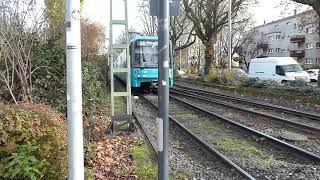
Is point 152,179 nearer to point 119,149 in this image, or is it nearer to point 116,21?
point 119,149

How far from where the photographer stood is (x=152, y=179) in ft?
19.0

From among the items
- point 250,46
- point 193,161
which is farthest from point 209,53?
point 250,46

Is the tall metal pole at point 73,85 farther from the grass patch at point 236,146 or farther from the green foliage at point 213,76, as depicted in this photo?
the green foliage at point 213,76

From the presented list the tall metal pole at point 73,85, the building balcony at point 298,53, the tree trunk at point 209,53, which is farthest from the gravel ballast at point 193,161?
the building balcony at point 298,53

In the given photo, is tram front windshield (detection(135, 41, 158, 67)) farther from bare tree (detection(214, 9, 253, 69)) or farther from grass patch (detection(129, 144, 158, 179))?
bare tree (detection(214, 9, 253, 69))

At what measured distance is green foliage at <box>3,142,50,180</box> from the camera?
4.56 metres

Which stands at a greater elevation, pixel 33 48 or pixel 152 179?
pixel 33 48

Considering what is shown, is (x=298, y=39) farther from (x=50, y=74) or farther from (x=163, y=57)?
(x=163, y=57)

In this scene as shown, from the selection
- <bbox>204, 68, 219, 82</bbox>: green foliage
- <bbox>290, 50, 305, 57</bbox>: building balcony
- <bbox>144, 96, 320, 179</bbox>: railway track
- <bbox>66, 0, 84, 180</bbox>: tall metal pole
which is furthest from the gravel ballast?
<bbox>290, 50, 305, 57</bbox>: building balcony

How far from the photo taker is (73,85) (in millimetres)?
3932

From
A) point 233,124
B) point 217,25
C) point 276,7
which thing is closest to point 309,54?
point 217,25

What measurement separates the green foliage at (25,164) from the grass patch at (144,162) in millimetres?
1657

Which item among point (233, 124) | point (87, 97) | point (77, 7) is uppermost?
point (77, 7)

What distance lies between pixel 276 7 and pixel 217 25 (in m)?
9.40
